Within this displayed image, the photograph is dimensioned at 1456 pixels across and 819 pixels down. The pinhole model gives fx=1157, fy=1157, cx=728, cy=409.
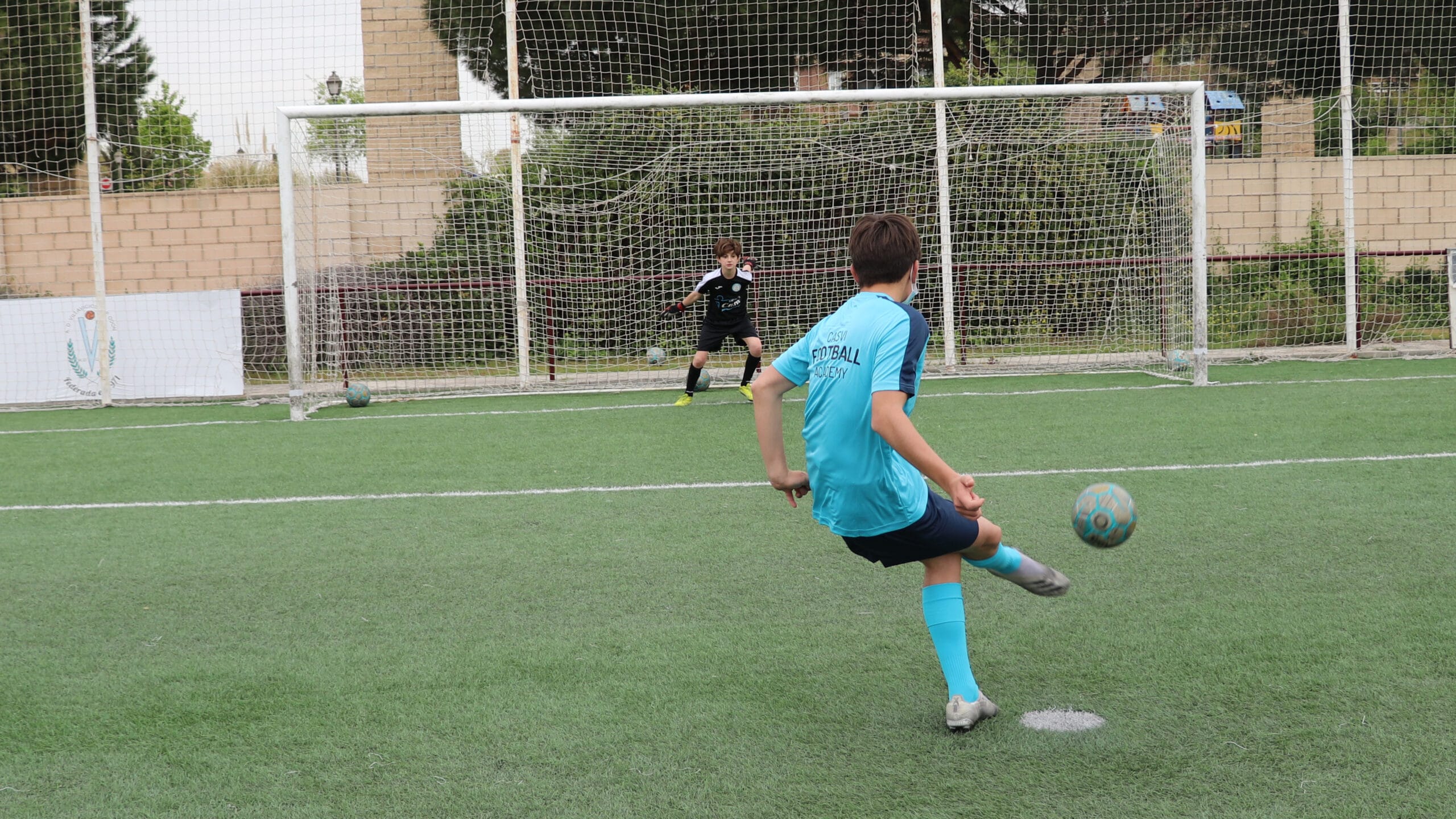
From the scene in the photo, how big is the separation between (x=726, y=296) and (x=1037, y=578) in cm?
840

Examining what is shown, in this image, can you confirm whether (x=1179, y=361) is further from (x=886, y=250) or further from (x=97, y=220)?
(x=97, y=220)

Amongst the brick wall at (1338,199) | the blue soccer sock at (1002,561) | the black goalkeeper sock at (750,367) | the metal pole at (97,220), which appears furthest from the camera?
the brick wall at (1338,199)

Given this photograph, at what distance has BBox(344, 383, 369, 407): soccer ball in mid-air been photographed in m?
12.0

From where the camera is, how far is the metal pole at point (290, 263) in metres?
10.9

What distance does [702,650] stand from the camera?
388 cm

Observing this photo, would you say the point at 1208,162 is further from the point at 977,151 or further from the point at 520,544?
the point at 520,544

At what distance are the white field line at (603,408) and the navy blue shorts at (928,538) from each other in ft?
25.9

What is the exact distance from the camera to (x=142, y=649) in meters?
4.02

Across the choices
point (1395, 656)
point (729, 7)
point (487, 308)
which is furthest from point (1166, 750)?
point (729, 7)

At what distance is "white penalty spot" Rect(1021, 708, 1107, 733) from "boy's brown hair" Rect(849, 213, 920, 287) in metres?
1.27

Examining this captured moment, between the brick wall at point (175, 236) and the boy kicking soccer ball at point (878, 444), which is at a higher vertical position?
the brick wall at point (175, 236)

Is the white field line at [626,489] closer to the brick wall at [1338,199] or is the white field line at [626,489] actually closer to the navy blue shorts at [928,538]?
the navy blue shorts at [928,538]

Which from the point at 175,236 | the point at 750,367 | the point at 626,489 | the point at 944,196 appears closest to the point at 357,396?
the point at 750,367

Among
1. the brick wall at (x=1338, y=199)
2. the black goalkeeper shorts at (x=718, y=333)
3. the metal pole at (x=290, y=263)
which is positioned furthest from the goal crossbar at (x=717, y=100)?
the brick wall at (x=1338, y=199)
